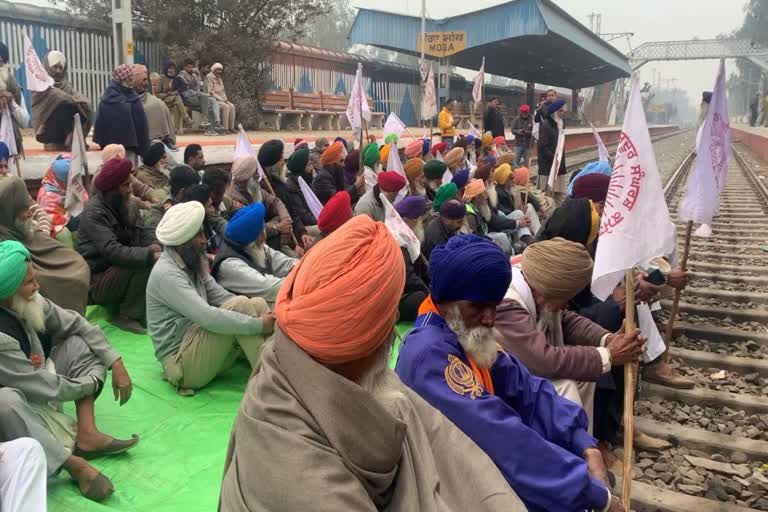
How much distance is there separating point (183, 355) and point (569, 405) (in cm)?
241

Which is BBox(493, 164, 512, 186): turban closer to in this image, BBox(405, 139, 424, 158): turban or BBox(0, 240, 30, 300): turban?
BBox(405, 139, 424, 158): turban

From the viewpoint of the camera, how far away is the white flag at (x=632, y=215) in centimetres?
313

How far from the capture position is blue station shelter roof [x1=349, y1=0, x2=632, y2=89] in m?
26.0

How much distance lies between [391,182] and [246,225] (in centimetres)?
259

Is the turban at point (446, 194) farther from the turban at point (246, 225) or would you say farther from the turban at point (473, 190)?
the turban at point (246, 225)

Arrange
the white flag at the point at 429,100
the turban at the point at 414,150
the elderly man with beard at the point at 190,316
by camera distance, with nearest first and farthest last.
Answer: the elderly man with beard at the point at 190,316, the turban at the point at 414,150, the white flag at the point at 429,100

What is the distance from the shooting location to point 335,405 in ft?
4.60

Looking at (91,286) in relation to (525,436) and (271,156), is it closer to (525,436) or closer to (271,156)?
(271,156)

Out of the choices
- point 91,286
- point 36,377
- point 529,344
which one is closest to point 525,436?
point 529,344

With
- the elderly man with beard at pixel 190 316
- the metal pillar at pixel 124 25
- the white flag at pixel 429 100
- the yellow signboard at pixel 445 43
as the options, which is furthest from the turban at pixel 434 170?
the yellow signboard at pixel 445 43

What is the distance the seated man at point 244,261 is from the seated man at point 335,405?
3.05m

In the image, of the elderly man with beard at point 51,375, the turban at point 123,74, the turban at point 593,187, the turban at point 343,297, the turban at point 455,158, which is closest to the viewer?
the turban at point 343,297

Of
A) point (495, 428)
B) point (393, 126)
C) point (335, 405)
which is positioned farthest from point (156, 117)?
point (335, 405)

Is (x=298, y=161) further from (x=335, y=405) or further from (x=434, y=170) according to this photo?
(x=335, y=405)
